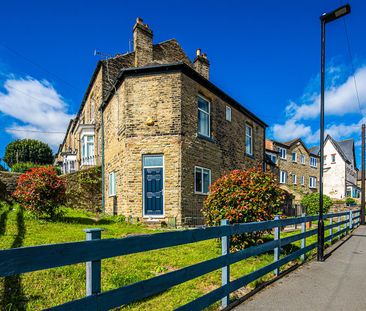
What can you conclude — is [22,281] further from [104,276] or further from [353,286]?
[353,286]

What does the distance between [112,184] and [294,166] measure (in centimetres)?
3231

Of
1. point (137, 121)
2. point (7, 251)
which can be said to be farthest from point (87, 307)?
point (137, 121)

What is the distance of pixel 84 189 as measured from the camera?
18.9m

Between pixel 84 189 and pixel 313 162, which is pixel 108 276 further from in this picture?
pixel 313 162

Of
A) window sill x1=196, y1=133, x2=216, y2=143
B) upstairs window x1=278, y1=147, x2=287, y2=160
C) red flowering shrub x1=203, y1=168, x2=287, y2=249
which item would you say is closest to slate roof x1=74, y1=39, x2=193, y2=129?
window sill x1=196, y1=133, x2=216, y2=143

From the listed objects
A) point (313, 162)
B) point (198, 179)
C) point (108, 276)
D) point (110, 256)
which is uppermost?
point (313, 162)

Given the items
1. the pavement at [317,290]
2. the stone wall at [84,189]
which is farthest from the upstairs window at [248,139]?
the pavement at [317,290]

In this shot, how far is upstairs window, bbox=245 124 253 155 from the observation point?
21750mm

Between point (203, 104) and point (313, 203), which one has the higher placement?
point (203, 104)

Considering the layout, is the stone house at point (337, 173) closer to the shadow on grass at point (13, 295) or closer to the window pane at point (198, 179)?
the window pane at point (198, 179)

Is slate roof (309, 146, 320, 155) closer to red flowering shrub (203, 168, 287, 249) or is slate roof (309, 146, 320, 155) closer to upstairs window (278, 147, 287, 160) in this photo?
upstairs window (278, 147, 287, 160)

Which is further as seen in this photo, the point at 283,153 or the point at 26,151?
the point at 26,151

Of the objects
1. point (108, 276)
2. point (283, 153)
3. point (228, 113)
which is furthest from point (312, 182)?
point (108, 276)

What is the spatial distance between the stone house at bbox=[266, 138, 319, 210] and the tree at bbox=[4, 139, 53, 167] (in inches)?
1663
